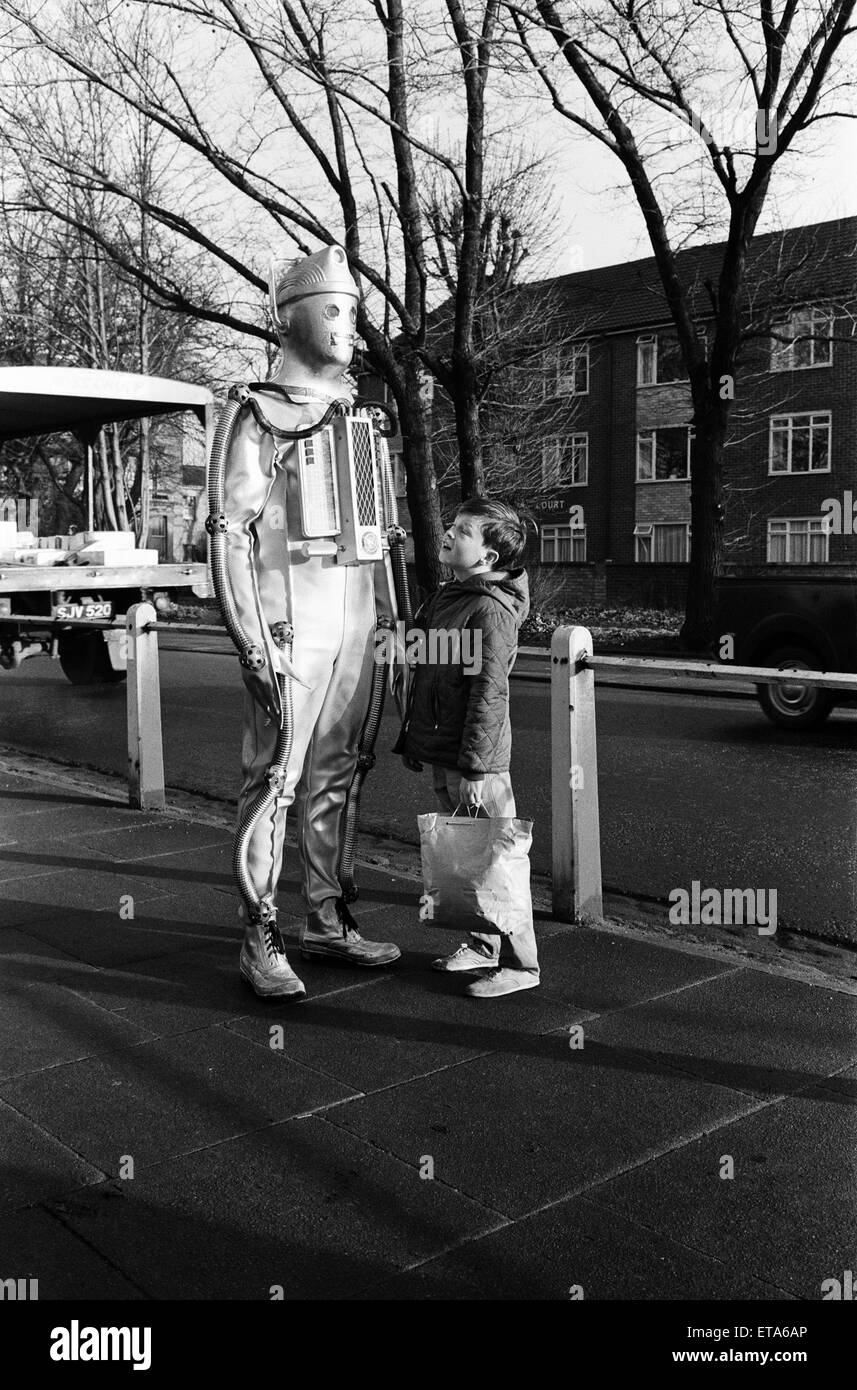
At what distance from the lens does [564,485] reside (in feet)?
138

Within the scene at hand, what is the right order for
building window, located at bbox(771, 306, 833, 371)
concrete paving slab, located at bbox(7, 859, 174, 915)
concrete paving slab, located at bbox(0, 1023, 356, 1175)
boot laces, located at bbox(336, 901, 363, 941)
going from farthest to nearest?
building window, located at bbox(771, 306, 833, 371) < concrete paving slab, located at bbox(7, 859, 174, 915) < boot laces, located at bbox(336, 901, 363, 941) < concrete paving slab, located at bbox(0, 1023, 356, 1175)

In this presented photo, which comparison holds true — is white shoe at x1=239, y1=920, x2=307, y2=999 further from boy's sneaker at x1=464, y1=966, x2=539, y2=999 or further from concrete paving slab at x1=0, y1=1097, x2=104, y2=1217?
concrete paving slab at x1=0, y1=1097, x2=104, y2=1217

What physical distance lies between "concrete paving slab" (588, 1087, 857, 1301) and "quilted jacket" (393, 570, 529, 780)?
141 cm

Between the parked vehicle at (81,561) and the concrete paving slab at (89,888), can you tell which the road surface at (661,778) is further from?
the concrete paving slab at (89,888)

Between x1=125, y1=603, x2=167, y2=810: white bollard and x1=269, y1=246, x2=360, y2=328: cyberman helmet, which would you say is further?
x1=125, y1=603, x2=167, y2=810: white bollard

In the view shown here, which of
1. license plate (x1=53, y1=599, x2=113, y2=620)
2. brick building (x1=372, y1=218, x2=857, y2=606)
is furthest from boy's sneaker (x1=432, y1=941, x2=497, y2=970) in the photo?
brick building (x1=372, y1=218, x2=857, y2=606)

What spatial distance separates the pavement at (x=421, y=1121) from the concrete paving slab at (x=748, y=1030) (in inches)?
0.4

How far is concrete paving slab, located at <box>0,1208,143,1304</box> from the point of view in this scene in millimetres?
2545

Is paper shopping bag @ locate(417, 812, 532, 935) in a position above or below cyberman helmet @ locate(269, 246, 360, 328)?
below

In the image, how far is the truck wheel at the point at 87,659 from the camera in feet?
42.8

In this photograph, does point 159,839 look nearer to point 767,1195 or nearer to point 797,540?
point 767,1195

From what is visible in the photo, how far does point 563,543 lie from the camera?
144 ft

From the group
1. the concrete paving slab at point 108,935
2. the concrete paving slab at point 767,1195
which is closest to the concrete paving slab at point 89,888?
the concrete paving slab at point 108,935
